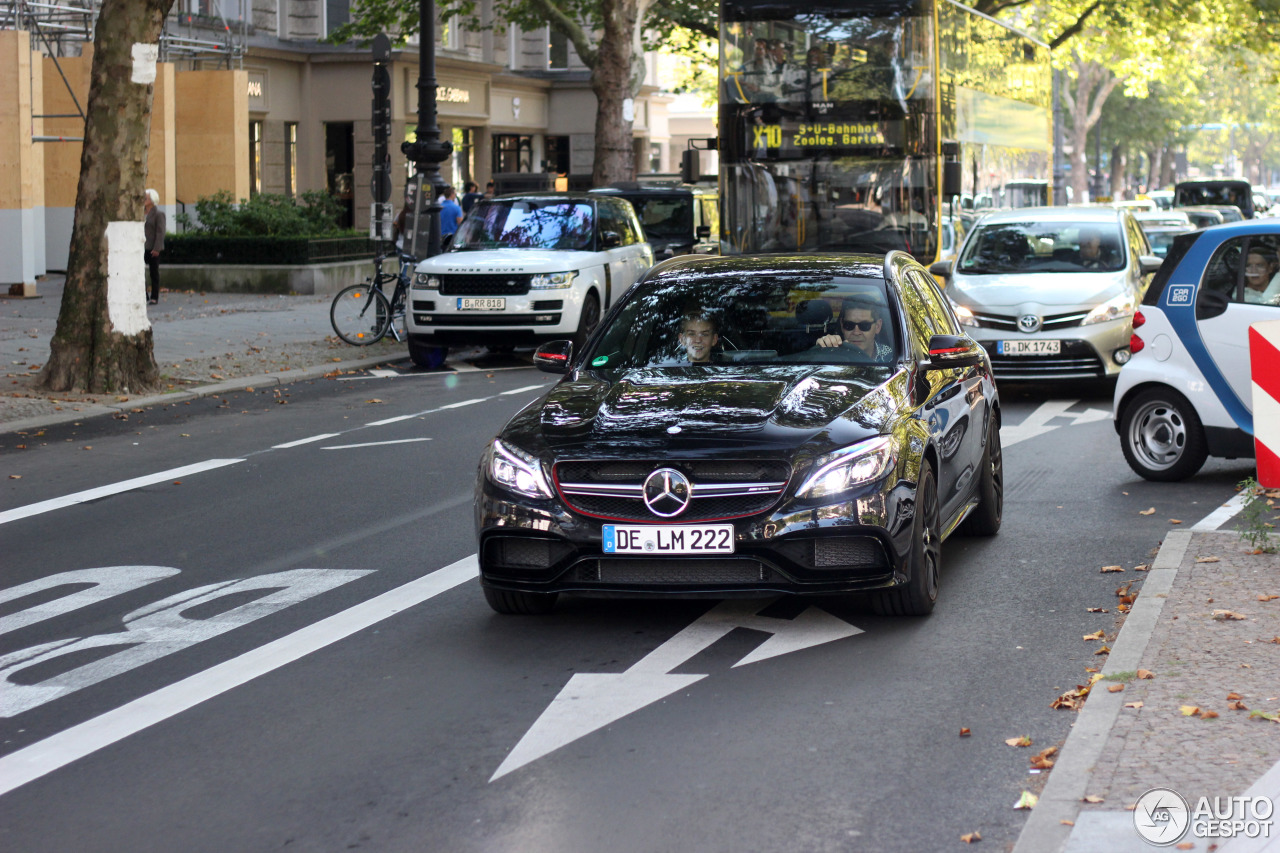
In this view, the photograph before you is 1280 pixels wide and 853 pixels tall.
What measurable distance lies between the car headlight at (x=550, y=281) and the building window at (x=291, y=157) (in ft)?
84.3

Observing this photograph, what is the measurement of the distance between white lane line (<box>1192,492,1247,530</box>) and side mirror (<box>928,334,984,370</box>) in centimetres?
192

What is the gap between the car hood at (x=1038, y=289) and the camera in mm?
15656

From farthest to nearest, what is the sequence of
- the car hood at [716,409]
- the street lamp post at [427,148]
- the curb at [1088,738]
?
1. the street lamp post at [427,148]
2. the car hood at [716,409]
3. the curb at [1088,738]

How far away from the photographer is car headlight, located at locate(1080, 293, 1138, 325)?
51.0 feet

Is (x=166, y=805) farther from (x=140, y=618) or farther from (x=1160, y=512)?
(x=1160, y=512)

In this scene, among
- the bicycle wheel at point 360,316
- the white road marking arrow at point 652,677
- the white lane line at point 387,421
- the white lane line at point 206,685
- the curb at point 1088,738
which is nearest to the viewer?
the curb at point 1088,738

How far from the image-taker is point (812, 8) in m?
19.0

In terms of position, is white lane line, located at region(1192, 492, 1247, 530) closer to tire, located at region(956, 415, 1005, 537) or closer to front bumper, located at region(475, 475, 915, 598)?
tire, located at region(956, 415, 1005, 537)

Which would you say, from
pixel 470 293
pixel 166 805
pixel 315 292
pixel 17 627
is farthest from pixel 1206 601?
A: pixel 315 292

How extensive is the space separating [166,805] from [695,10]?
39.0 meters

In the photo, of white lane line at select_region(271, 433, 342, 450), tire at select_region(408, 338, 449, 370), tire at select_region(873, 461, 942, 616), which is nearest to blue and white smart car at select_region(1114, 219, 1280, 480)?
tire at select_region(873, 461, 942, 616)

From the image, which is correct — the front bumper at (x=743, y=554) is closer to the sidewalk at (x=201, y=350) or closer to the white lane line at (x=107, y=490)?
the white lane line at (x=107, y=490)

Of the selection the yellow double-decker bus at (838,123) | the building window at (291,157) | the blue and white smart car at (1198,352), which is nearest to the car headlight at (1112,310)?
the yellow double-decker bus at (838,123)

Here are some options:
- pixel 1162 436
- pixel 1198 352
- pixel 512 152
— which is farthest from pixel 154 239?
pixel 512 152
